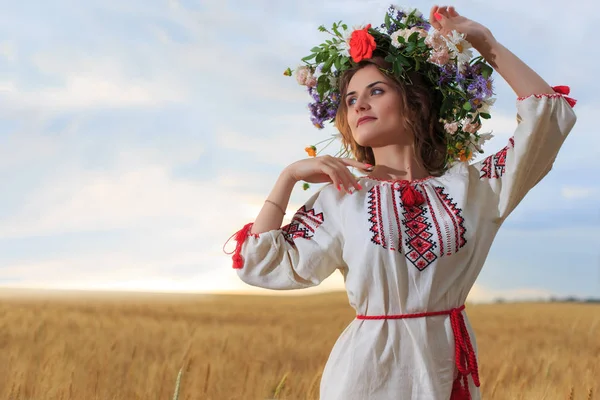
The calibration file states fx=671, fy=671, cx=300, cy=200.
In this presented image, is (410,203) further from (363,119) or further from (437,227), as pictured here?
(363,119)

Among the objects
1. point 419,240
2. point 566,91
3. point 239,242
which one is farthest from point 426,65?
point 239,242

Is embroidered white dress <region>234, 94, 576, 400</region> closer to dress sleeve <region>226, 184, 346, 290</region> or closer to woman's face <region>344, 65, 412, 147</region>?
dress sleeve <region>226, 184, 346, 290</region>

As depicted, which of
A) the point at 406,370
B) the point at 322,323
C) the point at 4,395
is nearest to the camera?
the point at 406,370

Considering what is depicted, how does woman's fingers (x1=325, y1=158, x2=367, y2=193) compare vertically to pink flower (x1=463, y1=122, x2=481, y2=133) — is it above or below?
below

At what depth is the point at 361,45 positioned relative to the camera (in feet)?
7.98

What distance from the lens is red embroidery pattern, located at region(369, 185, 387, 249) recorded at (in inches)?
85.7

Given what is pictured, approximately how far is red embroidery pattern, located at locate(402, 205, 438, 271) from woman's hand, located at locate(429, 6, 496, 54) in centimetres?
65

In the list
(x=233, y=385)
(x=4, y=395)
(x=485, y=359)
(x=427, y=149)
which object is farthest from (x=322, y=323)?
(x=427, y=149)

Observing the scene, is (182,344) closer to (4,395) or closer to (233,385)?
(233,385)

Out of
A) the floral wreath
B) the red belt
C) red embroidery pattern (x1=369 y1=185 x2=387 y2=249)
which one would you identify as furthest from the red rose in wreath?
the red belt

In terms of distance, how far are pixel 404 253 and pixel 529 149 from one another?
1.82ft

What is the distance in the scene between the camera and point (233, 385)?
3.32 meters

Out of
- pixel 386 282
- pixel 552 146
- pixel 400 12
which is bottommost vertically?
pixel 386 282

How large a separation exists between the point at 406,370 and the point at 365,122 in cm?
87
